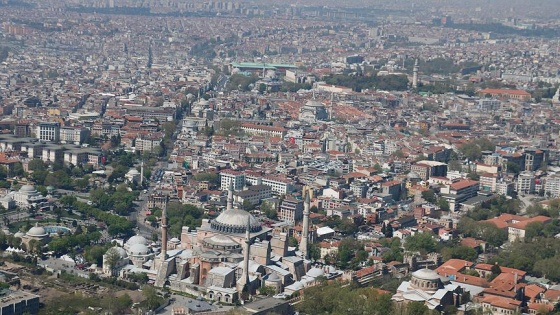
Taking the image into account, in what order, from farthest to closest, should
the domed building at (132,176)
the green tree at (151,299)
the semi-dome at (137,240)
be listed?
the domed building at (132,176) → the semi-dome at (137,240) → the green tree at (151,299)

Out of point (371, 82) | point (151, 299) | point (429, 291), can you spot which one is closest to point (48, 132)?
point (151, 299)

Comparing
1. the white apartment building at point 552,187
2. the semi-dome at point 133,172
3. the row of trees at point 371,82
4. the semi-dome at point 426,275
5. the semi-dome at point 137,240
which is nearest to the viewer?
the semi-dome at point 426,275

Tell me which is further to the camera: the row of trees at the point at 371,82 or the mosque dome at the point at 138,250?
the row of trees at the point at 371,82

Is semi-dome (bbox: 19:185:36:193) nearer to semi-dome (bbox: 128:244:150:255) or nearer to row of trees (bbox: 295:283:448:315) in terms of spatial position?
semi-dome (bbox: 128:244:150:255)

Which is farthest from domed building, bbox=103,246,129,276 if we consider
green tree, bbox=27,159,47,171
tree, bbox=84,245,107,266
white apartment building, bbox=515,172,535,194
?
white apartment building, bbox=515,172,535,194

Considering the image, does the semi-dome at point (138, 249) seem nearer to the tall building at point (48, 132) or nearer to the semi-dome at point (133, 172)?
the semi-dome at point (133, 172)

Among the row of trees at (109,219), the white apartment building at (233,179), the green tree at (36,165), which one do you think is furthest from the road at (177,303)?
the green tree at (36,165)

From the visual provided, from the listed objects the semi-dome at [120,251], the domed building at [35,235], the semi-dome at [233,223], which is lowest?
the domed building at [35,235]

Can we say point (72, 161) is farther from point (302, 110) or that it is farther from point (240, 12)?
point (240, 12)

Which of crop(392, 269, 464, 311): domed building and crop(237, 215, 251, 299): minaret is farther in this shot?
crop(237, 215, 251, 299): minaret
